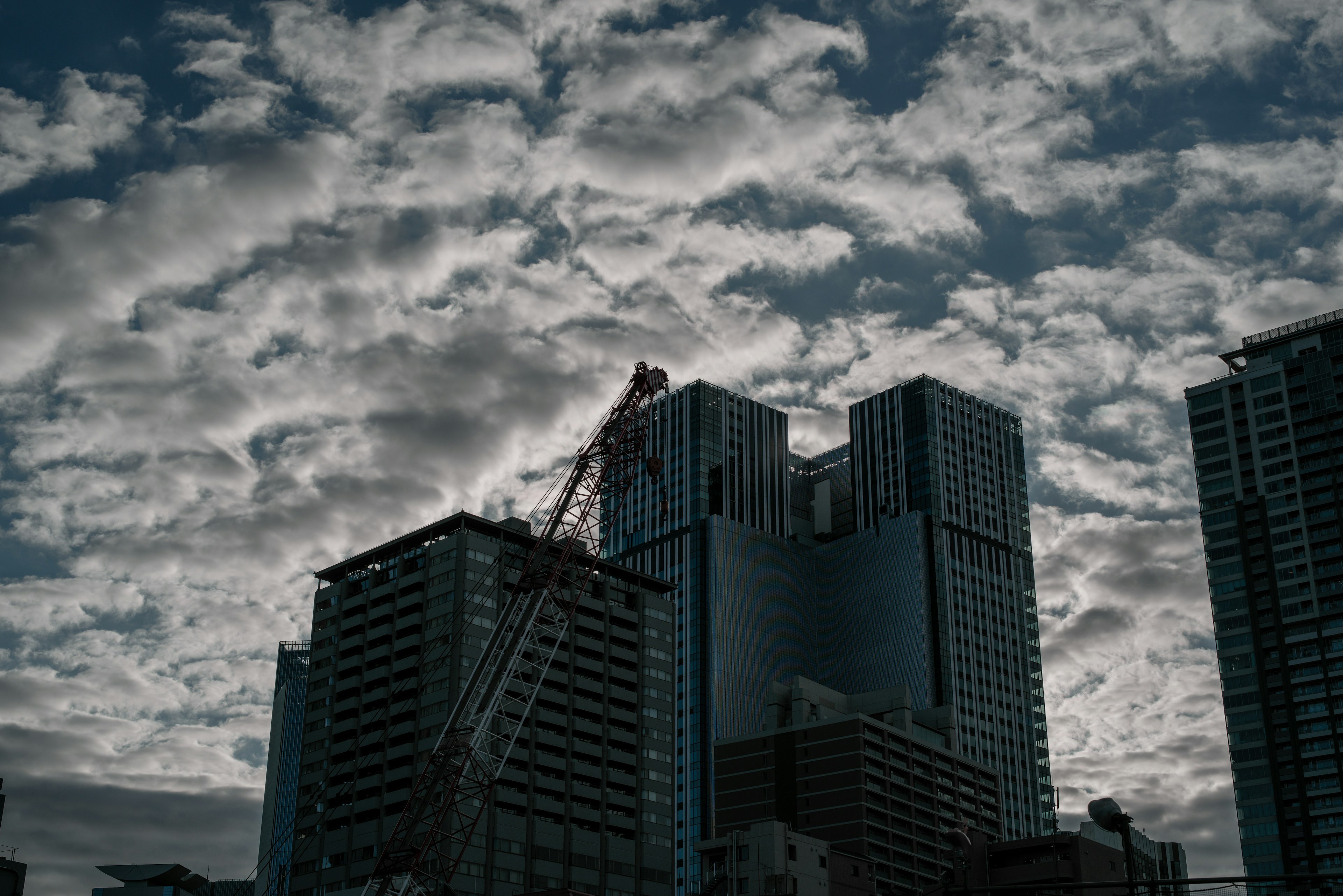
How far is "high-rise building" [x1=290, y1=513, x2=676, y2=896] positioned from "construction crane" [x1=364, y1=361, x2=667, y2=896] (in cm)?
3011

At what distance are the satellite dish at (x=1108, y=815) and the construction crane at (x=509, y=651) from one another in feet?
211

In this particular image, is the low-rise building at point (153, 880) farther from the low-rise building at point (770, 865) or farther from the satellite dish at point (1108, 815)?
the satellite dish at point (1108, 815)

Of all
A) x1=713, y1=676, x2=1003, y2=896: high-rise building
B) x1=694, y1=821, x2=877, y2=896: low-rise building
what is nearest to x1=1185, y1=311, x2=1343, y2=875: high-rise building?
x1=713, y1=676, x2=1003, y2=896: high-rise building

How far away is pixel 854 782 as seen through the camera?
175250 mm

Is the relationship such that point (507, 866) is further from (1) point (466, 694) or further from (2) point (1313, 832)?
→ (2) point (1313, 832)

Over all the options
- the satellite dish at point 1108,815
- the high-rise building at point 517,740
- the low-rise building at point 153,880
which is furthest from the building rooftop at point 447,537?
the satellite dish at point 1108,815

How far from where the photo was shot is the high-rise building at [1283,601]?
6777 inches

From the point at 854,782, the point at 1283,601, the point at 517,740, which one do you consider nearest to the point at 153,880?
the point at 517,740

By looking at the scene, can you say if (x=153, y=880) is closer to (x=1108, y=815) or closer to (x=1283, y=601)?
(x=1108, y=815)

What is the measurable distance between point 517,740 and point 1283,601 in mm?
103747

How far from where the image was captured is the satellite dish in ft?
181

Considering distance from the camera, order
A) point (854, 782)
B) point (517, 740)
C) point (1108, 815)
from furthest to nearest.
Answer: point (854, 782) → point (517, 740) → point (1108, 815)

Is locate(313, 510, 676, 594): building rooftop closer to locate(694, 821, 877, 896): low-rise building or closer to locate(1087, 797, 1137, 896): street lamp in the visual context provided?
locate(694, 821, 877, 896): low-rise building

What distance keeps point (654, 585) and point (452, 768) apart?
8182 centimetres
